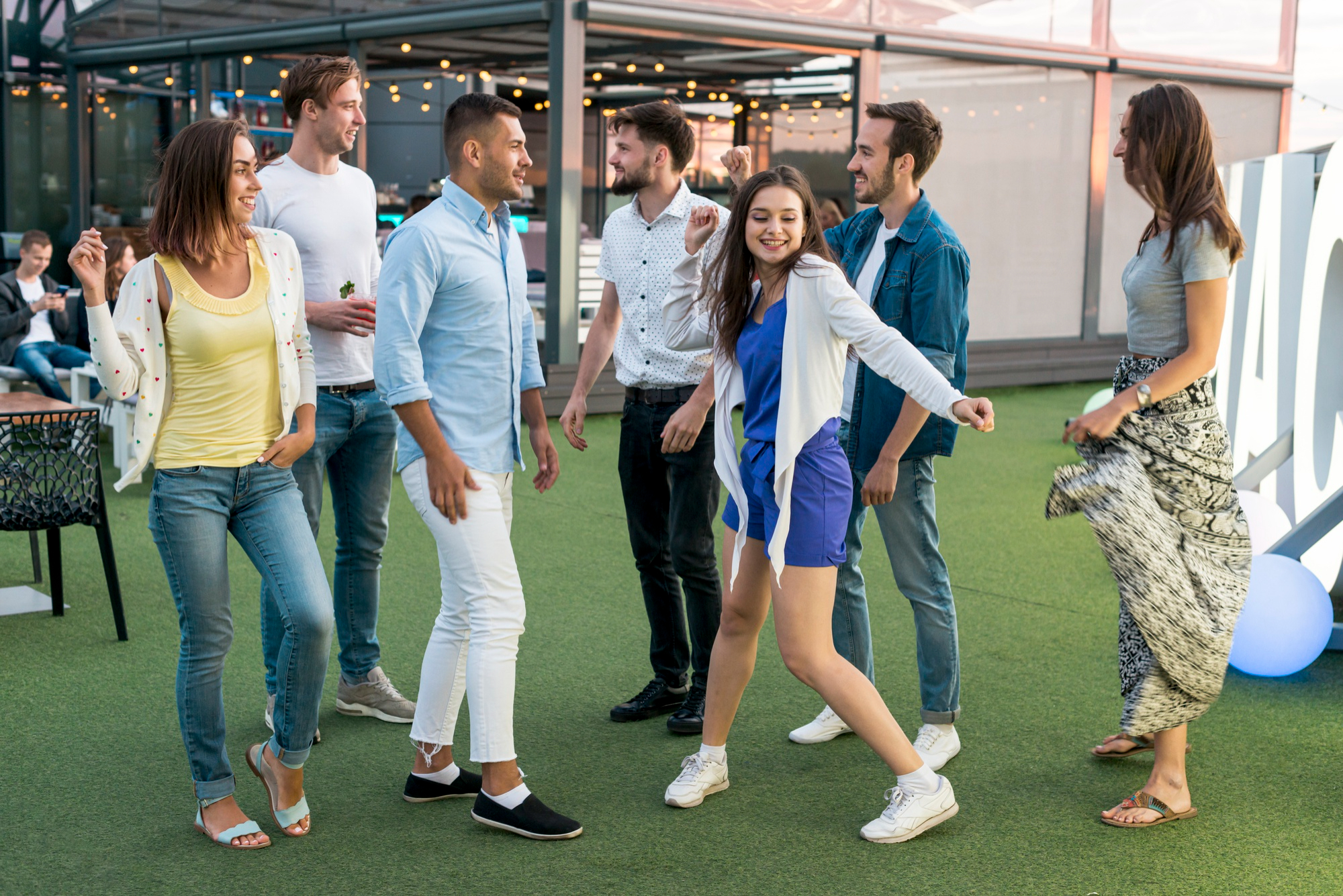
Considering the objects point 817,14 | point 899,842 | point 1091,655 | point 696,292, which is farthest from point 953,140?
point 899,842

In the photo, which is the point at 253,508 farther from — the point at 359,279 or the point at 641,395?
the point at 641,395

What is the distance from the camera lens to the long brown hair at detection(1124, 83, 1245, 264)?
3084mm

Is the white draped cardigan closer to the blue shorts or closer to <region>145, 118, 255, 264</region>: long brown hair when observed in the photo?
the blue shorts

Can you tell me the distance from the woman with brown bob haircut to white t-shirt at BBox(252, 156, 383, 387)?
1.72ft

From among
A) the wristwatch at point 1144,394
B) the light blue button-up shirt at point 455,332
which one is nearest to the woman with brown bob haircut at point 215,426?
the light blue button-up shirt at point 455,332

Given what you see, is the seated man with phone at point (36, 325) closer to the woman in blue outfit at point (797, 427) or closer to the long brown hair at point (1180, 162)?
the woman in blue outfit at point (797, 427)

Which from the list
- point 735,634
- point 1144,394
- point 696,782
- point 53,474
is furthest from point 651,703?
point 53,474

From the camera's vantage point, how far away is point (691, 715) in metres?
3.90

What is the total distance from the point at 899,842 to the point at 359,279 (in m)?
2.09

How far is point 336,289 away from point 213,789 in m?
1.37

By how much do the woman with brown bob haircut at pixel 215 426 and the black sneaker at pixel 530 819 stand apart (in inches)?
17.7

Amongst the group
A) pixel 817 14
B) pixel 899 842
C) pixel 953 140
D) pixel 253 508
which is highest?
pixel 817 14

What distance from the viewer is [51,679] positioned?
425 cm

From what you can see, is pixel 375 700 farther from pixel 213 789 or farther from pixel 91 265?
pixel 91 265
